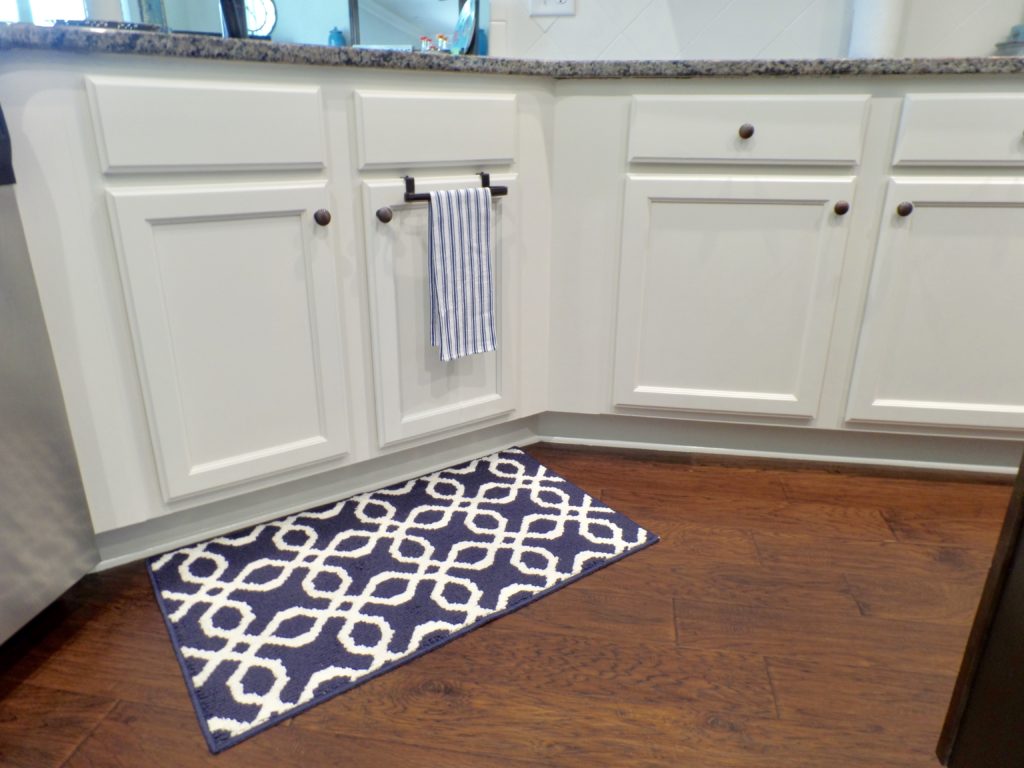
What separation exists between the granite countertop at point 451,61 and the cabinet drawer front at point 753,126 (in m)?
0.05

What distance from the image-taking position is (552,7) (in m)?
1.95

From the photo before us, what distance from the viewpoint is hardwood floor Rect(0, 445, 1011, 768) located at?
0.96 meters

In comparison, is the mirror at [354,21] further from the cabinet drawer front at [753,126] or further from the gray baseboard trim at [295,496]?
the gray baseboard trim at [295,496]

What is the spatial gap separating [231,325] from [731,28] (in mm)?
1555

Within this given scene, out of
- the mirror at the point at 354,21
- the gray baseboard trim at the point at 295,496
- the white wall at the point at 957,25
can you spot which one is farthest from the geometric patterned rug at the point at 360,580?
the white wall at the point at 957,25

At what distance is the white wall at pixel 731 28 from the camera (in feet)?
6.02

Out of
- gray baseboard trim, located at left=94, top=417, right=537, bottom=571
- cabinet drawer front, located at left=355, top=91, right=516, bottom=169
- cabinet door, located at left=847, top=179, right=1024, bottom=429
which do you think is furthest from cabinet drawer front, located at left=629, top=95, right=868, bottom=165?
gray baseboard trim, located at left=94, top=417, right=537, bottom=571

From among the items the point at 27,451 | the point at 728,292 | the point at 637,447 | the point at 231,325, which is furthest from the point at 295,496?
the point at 728,292

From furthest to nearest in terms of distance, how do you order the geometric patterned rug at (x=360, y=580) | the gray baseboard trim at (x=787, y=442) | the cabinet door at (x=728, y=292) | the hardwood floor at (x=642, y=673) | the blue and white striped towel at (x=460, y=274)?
1. the gray baseboard trim at (x=787, y=442)
2. the cabinet door at (x=728, y=292)
3. the blue and white striped towel at (x=460, y=274)
4. the geometric patterned rug at (x=360, y=580)
5. the hardwood floor at (x=642, y=673)

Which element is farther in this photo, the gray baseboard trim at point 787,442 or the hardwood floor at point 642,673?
the gray baseboard trim at point 787,442

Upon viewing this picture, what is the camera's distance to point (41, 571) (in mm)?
1116

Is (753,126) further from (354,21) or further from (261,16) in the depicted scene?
(261,16)

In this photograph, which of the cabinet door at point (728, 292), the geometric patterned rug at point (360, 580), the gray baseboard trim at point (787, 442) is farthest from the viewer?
the gray baseboard trim at point (787, 442)

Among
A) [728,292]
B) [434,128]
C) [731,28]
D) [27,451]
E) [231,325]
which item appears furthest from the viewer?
[731,28]
